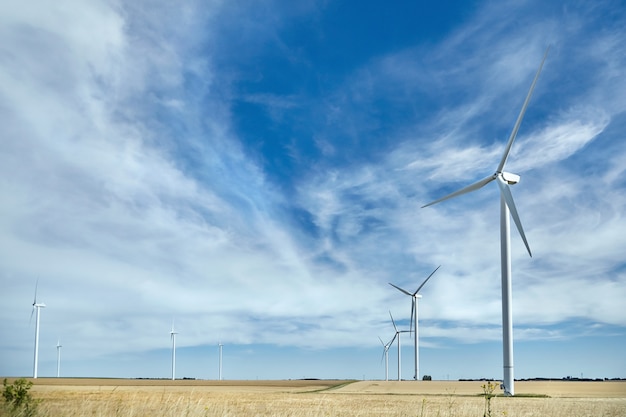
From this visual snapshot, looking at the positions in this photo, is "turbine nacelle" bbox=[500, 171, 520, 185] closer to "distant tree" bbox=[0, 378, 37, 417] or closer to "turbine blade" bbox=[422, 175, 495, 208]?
"turbine blade" bbox=[422, 175, 495, 208]

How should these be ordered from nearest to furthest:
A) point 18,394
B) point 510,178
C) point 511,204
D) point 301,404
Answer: point 18,394 < point 301,404 < point 511,204 < point 510,178

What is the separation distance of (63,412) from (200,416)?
4935mm

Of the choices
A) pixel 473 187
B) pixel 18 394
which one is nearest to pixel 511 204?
pixel 473 187

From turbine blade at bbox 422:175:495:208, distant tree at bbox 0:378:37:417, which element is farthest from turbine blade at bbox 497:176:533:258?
distant tree at bbox 0:378:37:417

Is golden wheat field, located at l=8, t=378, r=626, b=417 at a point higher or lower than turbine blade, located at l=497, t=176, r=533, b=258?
lower

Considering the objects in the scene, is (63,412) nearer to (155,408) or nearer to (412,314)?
(155,408)

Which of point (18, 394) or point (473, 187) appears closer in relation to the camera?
point (18, 394)

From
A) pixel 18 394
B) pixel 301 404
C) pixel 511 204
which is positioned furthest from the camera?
pixel 511 204

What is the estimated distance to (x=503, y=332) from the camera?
78062 millimetres

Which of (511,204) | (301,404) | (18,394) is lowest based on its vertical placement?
(301,404)

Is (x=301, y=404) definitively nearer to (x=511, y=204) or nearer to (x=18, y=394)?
(x=18, y=394)

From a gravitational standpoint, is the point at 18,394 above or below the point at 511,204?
below

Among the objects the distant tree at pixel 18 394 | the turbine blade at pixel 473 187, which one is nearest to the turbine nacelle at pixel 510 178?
the turbine blade at pixel 473 187

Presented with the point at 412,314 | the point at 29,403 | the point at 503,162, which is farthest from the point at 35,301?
the point at 29,403
